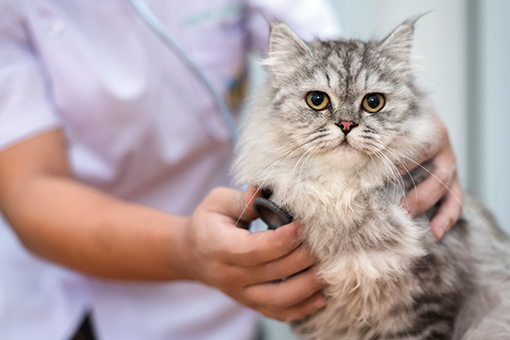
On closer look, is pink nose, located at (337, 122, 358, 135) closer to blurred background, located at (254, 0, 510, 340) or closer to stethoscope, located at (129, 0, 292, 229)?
stethoscope, located at (129, 0, 292, 229)

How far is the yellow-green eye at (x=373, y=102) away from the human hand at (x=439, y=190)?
142 millimetres

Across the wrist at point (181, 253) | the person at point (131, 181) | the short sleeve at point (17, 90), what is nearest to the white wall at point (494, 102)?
the person at point (131, 181)

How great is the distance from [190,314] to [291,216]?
0.70m

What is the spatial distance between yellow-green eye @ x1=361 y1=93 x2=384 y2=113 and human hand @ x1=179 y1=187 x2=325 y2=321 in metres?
0.28

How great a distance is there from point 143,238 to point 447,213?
0.73 m

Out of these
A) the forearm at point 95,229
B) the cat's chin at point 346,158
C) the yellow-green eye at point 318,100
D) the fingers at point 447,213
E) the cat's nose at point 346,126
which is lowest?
the forearm at point 95,229

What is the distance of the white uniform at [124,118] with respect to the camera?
1056 millimetres

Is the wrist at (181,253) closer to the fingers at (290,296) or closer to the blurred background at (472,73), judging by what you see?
the fingers at (290,296)

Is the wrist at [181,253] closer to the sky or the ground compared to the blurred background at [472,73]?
closer to the ground

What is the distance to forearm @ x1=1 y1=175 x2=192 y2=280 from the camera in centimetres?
94

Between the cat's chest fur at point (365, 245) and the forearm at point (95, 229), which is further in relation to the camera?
the forearm at point (95, 229)

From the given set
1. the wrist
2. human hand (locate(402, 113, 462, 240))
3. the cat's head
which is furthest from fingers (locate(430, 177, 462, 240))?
the wrist

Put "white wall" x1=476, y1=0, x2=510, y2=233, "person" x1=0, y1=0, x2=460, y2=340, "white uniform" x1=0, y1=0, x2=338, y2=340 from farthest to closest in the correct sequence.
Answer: "white wall" x1=476, y1=0, x2=510, y2=233, "white uniform" x1=0, y1=0, x2=338, y2=340, "person" x1=0, y1=0, x2=460, y2=340

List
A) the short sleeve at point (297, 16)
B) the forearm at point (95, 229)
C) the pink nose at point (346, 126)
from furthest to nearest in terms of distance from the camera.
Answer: the short sleeve at point (297, 16) < the forearm at point (95, 229) < the pink nose at point (346, 126)
